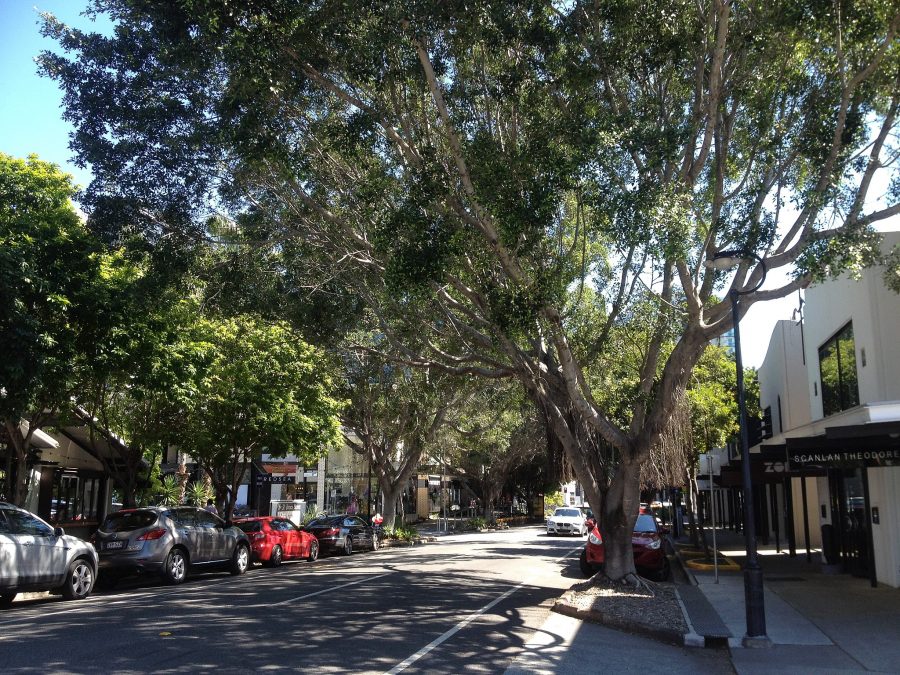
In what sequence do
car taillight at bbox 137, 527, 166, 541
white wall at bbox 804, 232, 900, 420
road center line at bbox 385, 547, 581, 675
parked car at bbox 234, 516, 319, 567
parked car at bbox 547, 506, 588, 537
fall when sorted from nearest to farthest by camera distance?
road center line at bbox 385, 547, 581, 675 < white wall at bbox 804, 232, 900, 420 < car taillight at bbox 137, 527, 166, 541 < parked car at bbox 234, 516, 319, 567 < parked car at bbox 547, 506, 588, 537

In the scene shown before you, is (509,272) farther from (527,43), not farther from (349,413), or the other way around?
(349,413)

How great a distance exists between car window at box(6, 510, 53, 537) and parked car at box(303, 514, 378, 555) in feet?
44.0

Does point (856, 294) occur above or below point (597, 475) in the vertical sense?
above

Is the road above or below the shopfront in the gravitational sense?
below

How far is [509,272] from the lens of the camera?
13727 millimetres

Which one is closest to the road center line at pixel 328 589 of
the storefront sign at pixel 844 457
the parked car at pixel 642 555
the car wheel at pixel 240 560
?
Answer: the car wheel at pixel 240 560

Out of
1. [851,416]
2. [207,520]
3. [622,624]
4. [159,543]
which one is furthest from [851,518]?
[159,543]

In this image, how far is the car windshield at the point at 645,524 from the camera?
19516 mm

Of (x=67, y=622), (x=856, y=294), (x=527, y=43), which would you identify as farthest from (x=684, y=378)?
(x=67, y=622)

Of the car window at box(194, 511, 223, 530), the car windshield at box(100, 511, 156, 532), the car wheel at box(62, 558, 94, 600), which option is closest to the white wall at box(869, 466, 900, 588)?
the car window at box(194, 511, 223, 530)

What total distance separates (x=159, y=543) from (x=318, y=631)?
24.1ft

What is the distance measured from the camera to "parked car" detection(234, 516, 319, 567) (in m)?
21.5

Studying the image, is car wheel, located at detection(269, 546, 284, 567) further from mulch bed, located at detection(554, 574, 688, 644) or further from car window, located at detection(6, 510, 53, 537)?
mulch bed, located at detection(554, 574, 688, 644)

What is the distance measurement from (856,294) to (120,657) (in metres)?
14.6
